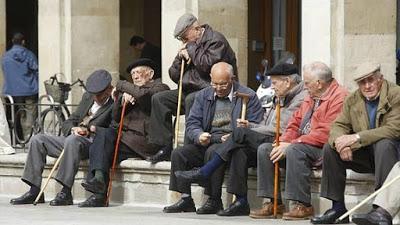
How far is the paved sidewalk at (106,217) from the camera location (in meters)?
17.6

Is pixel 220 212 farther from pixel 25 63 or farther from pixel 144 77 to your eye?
pixel 25 63

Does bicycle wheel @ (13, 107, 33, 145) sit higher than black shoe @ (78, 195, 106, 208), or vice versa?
bicycle wheel @ (13, 107, 33, 145)

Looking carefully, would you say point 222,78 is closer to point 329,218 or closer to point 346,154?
point 346,154

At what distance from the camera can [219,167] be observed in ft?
59.3

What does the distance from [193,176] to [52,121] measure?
551cm

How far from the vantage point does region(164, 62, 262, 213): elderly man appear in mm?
18375

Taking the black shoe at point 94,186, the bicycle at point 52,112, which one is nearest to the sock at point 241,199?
the black shoe at point 94,186

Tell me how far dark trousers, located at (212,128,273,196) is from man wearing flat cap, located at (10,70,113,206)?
2.38 metres

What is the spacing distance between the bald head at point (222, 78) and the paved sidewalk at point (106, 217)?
1.26 m

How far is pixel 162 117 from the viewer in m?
19.4

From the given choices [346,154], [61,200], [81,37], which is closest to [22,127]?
[81,37]

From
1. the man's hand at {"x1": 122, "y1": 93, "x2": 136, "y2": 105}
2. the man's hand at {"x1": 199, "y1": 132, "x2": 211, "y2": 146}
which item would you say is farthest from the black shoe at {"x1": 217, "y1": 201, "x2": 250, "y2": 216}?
the man's hand at {"x1": 122, "y1": 93, "x2": 136, "y2": 105}

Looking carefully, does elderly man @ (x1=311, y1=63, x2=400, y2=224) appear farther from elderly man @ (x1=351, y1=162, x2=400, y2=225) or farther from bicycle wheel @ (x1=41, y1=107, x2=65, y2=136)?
bicycle wheel @ (x1=41, y1=107, x2=65, y2=136)

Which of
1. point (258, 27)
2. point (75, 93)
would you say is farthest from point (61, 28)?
point (258, 27)
